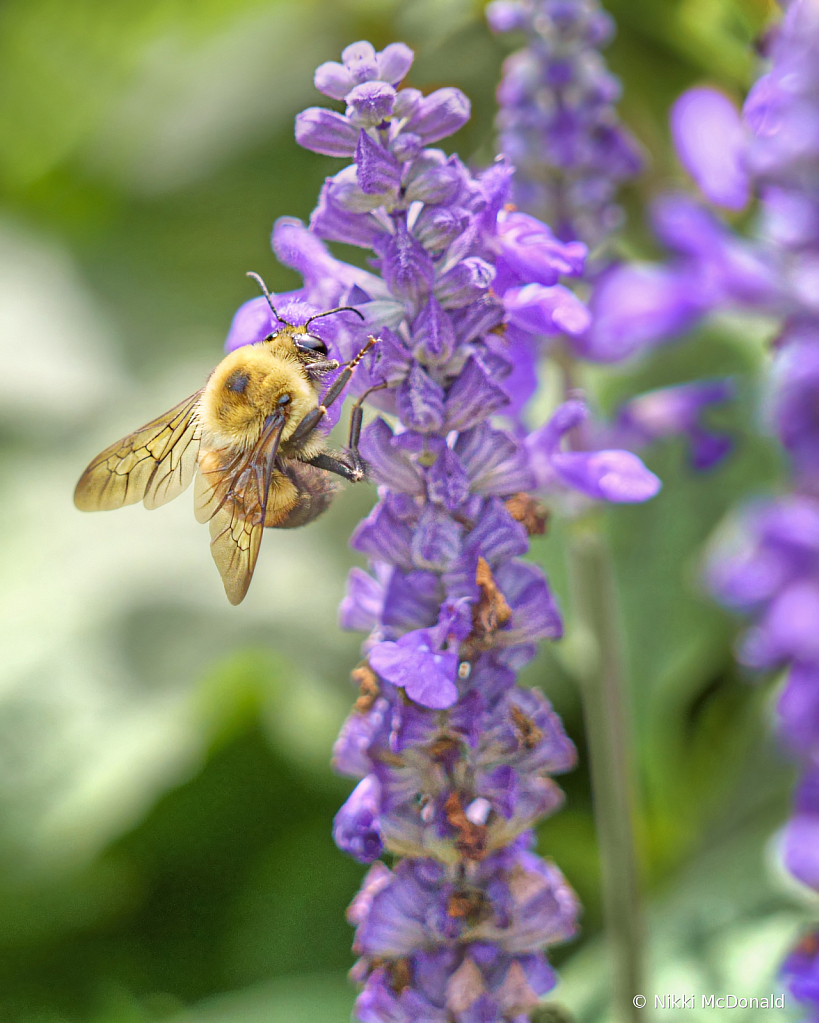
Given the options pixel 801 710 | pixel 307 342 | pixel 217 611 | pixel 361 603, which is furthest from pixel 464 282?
pixel 217 611

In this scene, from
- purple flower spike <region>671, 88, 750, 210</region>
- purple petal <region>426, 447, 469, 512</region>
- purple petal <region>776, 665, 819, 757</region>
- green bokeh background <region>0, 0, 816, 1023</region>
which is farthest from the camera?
green bokeh background <region>0, 0, 816, 1023</region>

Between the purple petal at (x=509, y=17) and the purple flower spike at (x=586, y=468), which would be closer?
the purple flower spike at (x=586, y=468)

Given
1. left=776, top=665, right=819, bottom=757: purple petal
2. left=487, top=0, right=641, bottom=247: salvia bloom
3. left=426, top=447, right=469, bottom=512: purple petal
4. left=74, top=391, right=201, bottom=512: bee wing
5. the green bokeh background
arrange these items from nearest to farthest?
left=426, top=447, right=469, bottom=512: purple petal < left=74, top=391, right=201, bottom=512: bee wing < left=776, top=665, right=819, bottom=757: purple petal < left=487, top=0, right=641, bottom=247: salvia bloom < the green bokeh background

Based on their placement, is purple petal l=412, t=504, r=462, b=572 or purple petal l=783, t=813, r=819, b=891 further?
purple petal l=783, t=813, r=819, b=891

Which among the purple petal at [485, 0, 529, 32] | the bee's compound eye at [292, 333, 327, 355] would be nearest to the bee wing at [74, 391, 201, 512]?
the bee's compound eye at [292, 333, 327, 355]

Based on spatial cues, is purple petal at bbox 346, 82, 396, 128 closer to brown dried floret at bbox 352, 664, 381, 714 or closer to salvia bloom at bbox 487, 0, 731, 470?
brown dried floret at bbox 352, 664, 381, 714

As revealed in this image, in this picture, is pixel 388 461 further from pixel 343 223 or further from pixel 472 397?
pixel 343 223

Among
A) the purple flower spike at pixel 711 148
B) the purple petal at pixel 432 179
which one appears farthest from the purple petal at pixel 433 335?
the purple flower spike at pixel 711 148

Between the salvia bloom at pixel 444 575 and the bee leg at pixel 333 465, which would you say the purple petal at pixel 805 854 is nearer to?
the salvia bloom at pixel 444 575
